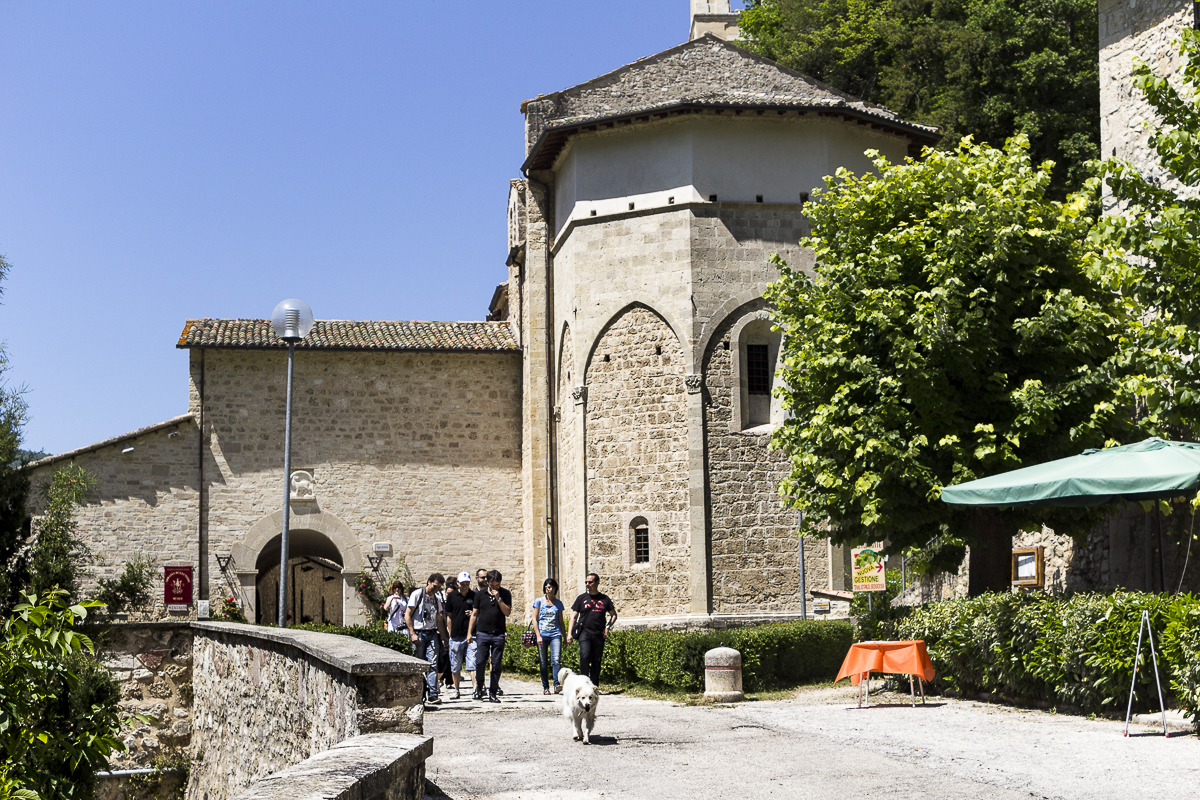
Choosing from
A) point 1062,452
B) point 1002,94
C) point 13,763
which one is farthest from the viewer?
point 1002,94

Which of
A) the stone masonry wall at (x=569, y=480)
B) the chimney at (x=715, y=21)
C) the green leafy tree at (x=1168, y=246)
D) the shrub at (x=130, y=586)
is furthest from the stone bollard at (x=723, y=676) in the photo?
the chimney at (x=715, y=21)

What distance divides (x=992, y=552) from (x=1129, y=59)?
804 centimetres

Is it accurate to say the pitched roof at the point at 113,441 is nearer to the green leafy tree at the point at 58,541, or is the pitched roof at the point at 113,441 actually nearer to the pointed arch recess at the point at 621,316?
the green leafy tree at the point at 58,541

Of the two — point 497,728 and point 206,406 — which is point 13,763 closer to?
point 497,728

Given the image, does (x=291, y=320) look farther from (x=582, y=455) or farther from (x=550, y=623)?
(x=582, y=455)

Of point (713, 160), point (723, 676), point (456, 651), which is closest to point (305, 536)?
point (713, 160)

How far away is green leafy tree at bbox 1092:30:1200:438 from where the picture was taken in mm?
11969

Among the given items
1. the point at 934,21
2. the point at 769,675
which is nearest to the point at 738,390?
the point at 769,675

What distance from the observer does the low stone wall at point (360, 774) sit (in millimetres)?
4523

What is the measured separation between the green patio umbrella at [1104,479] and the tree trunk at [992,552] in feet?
8.71

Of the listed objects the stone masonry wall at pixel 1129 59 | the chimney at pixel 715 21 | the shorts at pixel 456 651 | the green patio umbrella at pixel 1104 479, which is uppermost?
the chimney at pixel 715 21

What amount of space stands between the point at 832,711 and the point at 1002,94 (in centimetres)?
2304

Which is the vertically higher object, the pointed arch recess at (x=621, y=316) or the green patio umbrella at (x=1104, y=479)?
the pointed arch recess at (x=621, y=316)

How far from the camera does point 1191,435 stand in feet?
56.1
